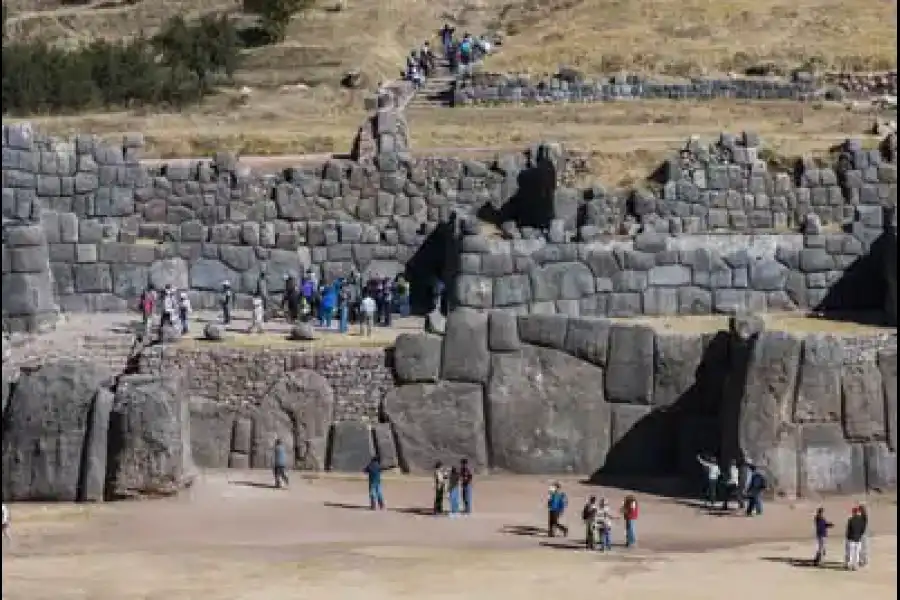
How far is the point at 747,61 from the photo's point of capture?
54.5m

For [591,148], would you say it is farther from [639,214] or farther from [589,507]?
[589,507]

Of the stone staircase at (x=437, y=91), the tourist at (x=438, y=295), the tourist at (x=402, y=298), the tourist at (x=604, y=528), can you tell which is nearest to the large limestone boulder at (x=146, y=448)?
the tourist at (x=604, y=528)

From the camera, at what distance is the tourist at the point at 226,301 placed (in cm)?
3397

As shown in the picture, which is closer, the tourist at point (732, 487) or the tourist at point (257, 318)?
the tourist at point (732, 487)

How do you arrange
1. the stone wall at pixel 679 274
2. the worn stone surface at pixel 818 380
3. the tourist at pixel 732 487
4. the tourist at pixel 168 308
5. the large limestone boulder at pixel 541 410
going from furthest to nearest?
Result: the stone wall at pixel 679 274 < the tourist at pixel 168 308 < the large limestone boulder at pixel 541 410 < the worn stone surface at pixel 818 380 < the tourist at pixel 732 487

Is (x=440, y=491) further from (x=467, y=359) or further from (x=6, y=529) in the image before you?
(x=6, y=529)

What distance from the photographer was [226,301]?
112 feet

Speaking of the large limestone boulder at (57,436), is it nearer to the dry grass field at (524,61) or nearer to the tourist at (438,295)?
the tourist at (438,295)

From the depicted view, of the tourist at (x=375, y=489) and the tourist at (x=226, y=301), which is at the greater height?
the tourist at (x=226, y=301)

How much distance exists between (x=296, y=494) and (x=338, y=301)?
5.20 meters

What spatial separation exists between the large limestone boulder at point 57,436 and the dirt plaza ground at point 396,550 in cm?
68

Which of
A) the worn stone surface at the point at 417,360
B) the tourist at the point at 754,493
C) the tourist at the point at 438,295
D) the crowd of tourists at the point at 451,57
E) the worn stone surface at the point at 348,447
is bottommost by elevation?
the tourist at the point at 754,493

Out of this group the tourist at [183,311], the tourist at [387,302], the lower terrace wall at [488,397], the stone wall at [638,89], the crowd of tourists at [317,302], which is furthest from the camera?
the stone wall at [638,89]

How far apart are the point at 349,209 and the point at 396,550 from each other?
1152cm
